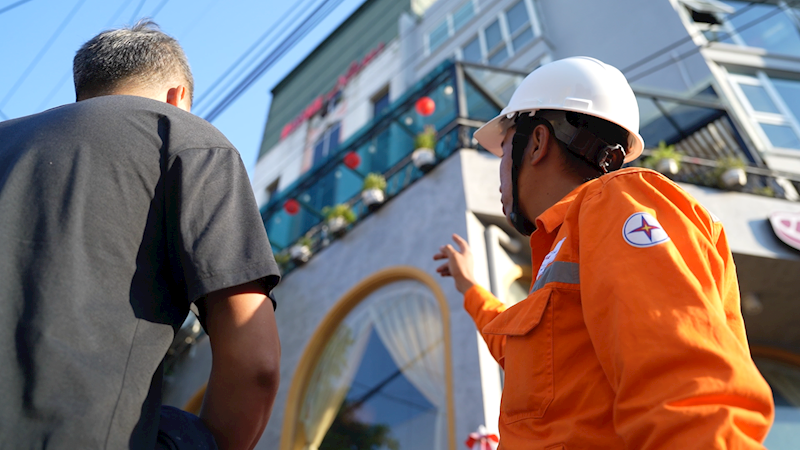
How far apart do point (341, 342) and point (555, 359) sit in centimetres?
642

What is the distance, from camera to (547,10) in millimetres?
15625

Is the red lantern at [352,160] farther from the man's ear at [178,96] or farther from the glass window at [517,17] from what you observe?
the man's ear at [178,96]

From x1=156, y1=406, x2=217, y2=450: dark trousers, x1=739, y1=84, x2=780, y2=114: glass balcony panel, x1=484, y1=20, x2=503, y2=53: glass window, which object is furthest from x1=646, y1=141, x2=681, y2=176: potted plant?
x1=484, y1=20, x2=503, y2=53: glass window

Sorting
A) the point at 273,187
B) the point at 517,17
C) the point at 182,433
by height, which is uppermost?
the point at 182,433

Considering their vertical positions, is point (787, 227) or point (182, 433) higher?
point (182, 433)

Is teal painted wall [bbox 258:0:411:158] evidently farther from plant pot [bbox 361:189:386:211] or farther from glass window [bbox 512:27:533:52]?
plant pot [bbox 361:189:386:211]

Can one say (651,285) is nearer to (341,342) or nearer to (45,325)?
(45,325)

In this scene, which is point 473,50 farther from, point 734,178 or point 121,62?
point 121,62

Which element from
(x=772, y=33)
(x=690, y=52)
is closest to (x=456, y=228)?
(x=690, y=52)

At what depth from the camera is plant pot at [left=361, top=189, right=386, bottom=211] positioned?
27.1 ft

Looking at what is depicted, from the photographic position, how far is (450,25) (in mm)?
18047

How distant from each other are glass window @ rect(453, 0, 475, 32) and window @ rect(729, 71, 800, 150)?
306 inches

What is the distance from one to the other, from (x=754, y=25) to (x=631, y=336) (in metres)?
14.5

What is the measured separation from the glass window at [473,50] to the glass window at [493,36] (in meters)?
0.29
